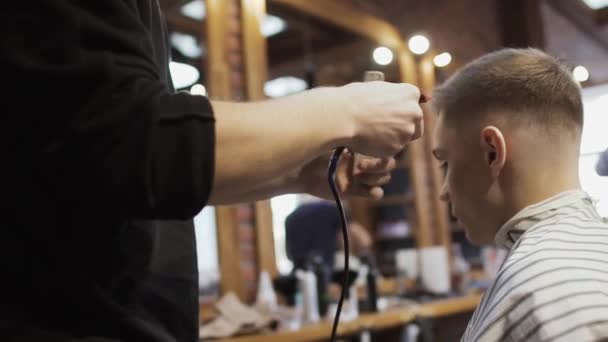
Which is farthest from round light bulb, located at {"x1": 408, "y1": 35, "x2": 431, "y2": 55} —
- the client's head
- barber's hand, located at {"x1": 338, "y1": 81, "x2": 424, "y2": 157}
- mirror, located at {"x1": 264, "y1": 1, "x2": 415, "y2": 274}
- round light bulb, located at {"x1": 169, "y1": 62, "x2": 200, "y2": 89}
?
barber's hand, located at {"x1": 338, "y1": 81, "x2": 424, "y2": 157}

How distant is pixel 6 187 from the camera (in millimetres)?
620

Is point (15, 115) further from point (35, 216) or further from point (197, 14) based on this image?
point (197, 14)

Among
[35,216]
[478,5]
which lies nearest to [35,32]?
[35,216]

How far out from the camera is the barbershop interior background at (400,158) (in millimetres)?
2756

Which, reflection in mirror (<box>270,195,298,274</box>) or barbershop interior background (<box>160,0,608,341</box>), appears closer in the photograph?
barbershop interior background (<box>160,0,608,341</box>)

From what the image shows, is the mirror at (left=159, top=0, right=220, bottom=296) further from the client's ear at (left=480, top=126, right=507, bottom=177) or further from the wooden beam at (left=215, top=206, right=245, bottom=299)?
the client's ear at (left=480, top=126, right=507, bottom=177)

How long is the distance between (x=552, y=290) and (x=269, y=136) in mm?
640

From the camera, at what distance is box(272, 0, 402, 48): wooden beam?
3471 millimetres

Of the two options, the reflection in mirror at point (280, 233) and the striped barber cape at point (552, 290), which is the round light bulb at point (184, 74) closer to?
the reflection in mirror at point (280, 233)

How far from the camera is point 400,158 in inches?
173

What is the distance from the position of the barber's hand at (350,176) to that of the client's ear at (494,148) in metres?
0.39

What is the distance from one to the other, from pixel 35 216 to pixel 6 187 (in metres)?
0.04

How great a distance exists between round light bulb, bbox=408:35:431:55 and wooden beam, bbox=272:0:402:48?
0.09 metres

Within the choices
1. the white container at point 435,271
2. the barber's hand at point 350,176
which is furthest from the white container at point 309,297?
the barber's hand at point 350,176
